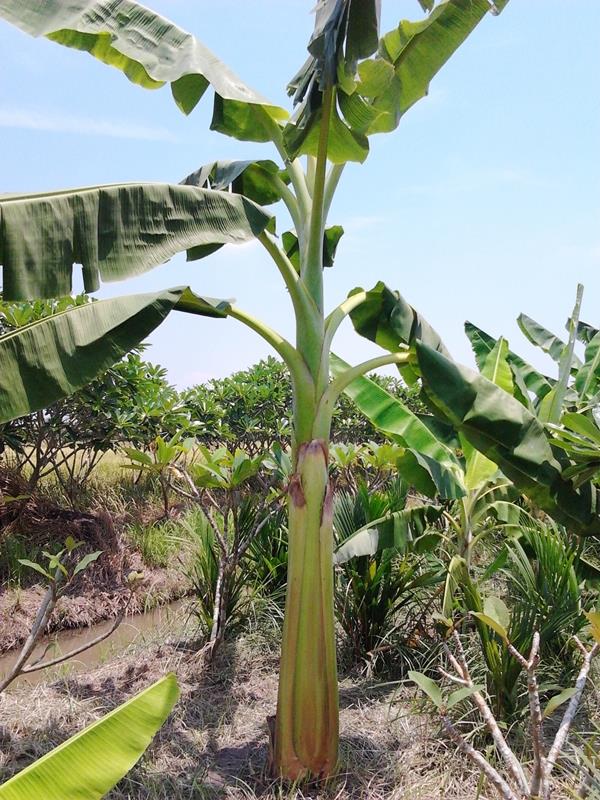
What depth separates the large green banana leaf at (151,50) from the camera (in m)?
3.47

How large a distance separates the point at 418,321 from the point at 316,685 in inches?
102

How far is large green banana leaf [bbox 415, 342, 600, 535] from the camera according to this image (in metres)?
3.83

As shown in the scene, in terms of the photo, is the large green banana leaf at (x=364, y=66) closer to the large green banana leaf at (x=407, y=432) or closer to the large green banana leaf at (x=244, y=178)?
the large green banana leaf at (x=244, y=178)

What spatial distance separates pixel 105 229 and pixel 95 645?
4.09 meters

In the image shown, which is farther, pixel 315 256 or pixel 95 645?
pixel 95 645

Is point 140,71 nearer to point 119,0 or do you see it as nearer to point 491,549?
point 119,0

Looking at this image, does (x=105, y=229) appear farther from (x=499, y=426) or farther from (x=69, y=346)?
(x=499, y=426)

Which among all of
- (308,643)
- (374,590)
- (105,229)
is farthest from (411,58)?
(374,590)

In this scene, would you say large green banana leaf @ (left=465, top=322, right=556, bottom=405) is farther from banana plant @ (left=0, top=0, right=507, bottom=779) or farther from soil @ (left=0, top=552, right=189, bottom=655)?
soil @ (left=0, top=552, right=189, bottom=655)

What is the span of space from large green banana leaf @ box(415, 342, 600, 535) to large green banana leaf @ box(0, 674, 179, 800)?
257cm

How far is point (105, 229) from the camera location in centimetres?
311

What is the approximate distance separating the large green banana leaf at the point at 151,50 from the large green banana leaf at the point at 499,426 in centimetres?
192

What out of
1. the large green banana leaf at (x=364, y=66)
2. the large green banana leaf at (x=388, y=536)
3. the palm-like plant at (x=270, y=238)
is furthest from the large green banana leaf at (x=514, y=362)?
the large green banana leaf at (x=364, y=66)

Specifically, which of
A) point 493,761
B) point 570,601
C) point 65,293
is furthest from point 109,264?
point 570,601
